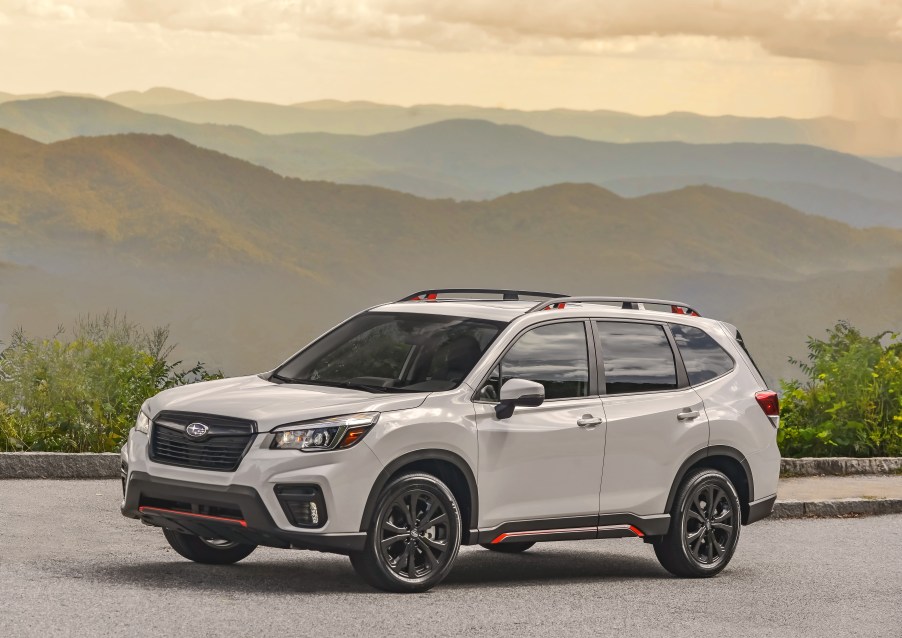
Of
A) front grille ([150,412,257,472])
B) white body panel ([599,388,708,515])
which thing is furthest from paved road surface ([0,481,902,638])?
→ front grille ([150,412,257,472])

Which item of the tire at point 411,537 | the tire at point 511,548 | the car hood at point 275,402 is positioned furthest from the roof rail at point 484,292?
the tire at point 511,548

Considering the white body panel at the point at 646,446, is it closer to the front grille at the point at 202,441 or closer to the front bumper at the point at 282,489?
the front bumper at the point at 282,489

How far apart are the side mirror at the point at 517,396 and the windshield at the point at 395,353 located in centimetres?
31

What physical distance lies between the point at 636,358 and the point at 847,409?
28.0 feet

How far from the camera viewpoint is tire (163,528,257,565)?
10617 mm

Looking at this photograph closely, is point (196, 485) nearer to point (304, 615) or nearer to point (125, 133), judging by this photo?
point (304, 615)

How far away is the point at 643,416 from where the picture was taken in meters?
10.7

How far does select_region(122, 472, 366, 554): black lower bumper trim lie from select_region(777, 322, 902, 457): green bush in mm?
10070

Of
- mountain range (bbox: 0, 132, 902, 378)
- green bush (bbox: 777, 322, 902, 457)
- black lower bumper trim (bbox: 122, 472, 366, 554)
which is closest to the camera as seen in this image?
black lower bumper trim (bbox: 122, 472, 366, 554)

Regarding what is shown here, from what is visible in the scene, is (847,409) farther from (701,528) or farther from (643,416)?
(643,416)

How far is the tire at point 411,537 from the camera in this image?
9398 millimetres

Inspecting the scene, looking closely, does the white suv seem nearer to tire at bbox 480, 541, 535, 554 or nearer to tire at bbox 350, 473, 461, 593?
tire at bbox 350, 473, 461, 593

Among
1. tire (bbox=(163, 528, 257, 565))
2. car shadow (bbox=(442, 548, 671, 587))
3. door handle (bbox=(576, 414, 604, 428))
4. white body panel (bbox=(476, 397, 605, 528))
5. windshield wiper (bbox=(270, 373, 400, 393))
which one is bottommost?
car shadow (bbox=(442, 548, 671, 587))

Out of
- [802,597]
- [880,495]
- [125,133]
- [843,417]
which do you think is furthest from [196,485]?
[125,133]
